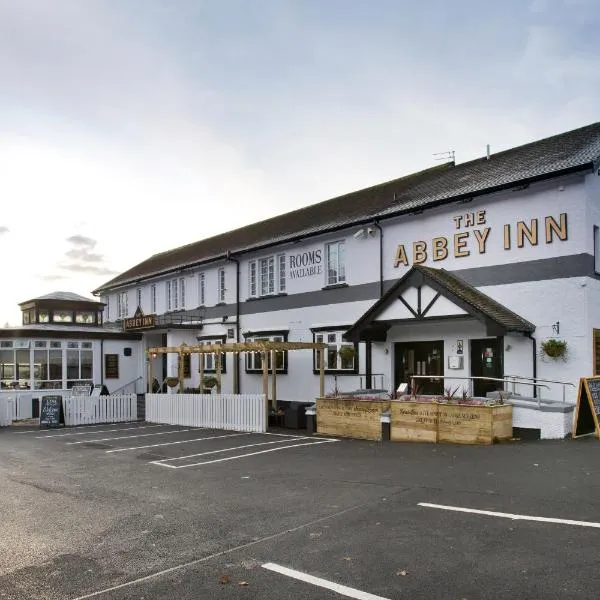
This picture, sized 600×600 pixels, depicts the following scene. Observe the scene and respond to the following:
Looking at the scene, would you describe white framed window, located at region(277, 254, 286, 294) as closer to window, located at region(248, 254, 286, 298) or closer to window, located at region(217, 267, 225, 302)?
window, located at region(248, 254, 286, 298)

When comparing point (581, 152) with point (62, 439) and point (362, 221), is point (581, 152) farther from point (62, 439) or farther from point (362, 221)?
point (62, 439)

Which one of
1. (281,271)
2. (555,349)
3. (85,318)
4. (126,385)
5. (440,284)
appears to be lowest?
(126,385)

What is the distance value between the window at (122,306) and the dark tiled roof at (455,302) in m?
20.1

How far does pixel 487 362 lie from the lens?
17266 mm

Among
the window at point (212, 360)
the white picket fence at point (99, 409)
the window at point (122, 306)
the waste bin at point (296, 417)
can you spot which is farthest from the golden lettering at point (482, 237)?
the window at point (122, 306)

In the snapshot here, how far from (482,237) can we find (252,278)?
36.2 ft

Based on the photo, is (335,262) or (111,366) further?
(111,366)

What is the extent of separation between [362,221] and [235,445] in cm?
903

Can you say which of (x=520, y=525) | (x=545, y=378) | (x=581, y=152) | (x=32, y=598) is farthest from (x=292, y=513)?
(x=581, y=152)

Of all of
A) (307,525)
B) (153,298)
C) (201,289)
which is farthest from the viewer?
(153,298)

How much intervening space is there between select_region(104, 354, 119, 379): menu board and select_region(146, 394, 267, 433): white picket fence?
7.11m

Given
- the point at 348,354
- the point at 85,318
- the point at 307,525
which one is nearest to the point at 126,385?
the point at 85,318

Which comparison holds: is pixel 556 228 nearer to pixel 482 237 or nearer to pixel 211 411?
pixel 482 237

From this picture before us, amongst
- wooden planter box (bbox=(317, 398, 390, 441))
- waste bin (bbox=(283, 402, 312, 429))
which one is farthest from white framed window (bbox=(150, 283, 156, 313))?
Result: wooden planter box (bbox=(317, 398, 390, 441))
